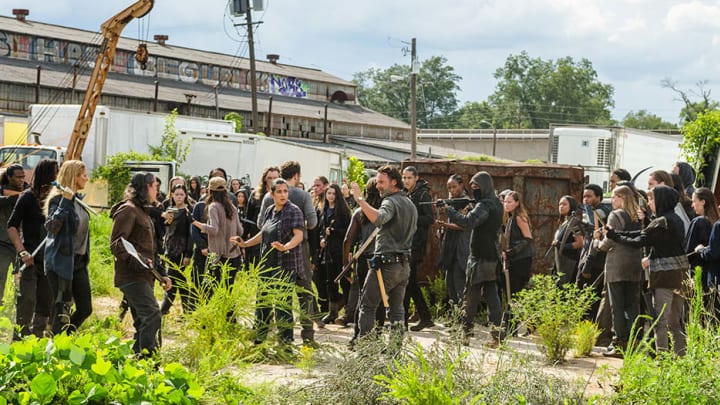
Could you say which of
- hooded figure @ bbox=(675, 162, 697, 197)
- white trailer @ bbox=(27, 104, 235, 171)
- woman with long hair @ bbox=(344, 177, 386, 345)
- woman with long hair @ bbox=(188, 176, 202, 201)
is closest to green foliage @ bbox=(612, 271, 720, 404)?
woman with long hair @ bbox=(344, 177, 386, 345)

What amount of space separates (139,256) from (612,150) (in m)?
39.4

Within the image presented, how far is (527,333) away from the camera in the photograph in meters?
11.0

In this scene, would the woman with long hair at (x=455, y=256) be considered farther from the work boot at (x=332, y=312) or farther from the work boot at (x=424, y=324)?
the work boot at (x=332, y=312)

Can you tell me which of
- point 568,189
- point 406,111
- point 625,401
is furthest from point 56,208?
point 406,111

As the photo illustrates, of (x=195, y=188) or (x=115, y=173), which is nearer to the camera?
(x=195, y=188)

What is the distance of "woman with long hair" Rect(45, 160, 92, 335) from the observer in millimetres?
8555

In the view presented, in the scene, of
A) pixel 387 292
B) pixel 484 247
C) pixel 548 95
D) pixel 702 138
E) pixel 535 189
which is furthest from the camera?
pixel 548 95

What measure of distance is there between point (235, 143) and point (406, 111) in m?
100

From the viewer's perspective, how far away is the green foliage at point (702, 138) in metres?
15.6

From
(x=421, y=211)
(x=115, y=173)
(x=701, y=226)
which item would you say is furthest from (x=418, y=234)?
(x=115, y=173)

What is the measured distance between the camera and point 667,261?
902 centimetres

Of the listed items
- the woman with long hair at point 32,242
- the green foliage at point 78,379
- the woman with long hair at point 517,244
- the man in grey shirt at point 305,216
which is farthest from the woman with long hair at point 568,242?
the green foliage at point 78,379

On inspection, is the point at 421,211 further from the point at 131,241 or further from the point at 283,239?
the point at 131,241

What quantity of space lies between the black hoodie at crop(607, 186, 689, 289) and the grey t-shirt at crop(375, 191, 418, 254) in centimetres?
218
